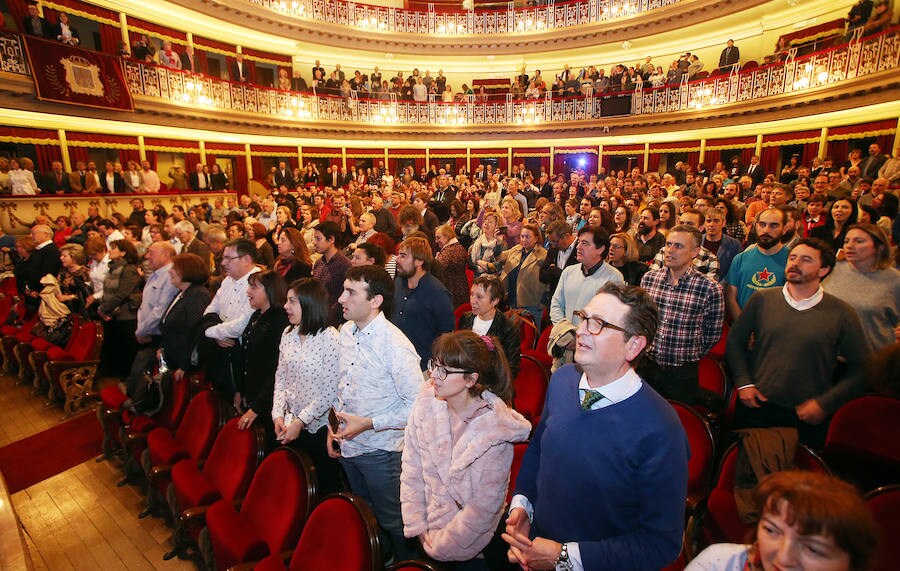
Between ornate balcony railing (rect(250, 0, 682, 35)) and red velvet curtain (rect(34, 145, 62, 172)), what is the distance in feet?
25.0

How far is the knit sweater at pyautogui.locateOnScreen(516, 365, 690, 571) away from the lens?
126 centimetres

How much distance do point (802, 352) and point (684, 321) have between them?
0.56 m

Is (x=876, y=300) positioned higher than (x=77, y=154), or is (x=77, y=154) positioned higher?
(x=77, y=154)

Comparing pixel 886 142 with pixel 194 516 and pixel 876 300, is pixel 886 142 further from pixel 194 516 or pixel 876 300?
pixel 194 516

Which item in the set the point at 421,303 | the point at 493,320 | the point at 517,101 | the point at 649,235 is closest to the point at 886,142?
the point at 649,235

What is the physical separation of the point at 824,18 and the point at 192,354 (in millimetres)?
17240

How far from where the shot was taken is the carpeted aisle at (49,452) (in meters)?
3.67

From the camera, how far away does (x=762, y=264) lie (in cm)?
321

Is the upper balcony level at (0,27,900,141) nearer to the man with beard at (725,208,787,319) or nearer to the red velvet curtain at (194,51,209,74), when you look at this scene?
the red velvet curtain at (194,51,209,74)

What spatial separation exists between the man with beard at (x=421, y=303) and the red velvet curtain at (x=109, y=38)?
1450 centimetres

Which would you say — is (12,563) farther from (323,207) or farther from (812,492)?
(323,207)

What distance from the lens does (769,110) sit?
470 inches

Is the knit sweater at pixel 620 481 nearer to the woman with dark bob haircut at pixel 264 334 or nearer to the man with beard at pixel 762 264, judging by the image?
the woman with dark bob haircut at pixel 264 334

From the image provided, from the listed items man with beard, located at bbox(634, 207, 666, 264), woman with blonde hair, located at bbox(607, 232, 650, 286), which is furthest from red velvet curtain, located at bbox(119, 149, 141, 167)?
woman with blonde hair, located at bbox(607, 232, 650, 286)
